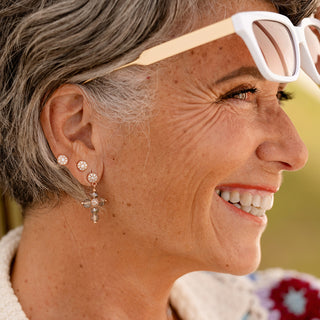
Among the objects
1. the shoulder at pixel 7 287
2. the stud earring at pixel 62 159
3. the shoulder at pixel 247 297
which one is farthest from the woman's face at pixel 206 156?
the shoulder at pixel 247 297

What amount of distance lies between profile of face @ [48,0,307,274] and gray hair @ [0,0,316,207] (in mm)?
63

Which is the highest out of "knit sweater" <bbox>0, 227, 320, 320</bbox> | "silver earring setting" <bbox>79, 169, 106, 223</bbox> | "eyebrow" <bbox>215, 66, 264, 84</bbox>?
"eyebrow" <bbox>215, 66, 264, 84</bbox>

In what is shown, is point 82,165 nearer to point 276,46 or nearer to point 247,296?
point 276,46

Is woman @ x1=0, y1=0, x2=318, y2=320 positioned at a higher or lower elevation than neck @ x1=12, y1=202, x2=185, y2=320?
higher

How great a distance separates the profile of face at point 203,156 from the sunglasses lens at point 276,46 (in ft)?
0.16

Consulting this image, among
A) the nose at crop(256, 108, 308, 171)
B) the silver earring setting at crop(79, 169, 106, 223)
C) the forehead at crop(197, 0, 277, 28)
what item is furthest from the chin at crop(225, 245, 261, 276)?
the forehead at crop(197, 0, 277, 28)

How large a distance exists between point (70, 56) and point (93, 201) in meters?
0.38

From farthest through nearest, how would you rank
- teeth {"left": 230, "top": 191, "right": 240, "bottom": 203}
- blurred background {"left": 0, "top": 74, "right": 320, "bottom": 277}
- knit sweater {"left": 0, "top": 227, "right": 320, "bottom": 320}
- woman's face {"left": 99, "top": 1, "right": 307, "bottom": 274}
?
1. blurred background {"left": 0, "top": 74, "right": 320, "bottom": 277}
2. knit sweater {"left": 0, "top": 227, "right": 320, "bottom": 320}
3. teeth {"left": 230, "top": 191, "right": 240, "bottom": 203}
4. woman's face {"left": 99, "top": 1, "right": 307, "bottom": 274}

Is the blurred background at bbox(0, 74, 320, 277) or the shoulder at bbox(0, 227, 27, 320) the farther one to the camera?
the blurred background at bbox(0, 74, 320, 277)

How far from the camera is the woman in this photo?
1354 mm

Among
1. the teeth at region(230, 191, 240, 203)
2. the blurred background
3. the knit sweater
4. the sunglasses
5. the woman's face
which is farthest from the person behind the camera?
the blurred background

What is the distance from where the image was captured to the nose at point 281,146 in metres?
1.48

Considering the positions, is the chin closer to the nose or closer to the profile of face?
the profile of face

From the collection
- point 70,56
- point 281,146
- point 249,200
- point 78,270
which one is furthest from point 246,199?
point 70,56
